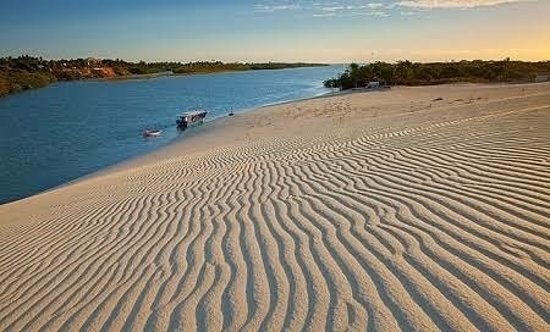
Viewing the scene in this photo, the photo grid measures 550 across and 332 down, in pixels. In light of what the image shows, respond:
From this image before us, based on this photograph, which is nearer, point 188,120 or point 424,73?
point 188,120

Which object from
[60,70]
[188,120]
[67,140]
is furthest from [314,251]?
[60,70]

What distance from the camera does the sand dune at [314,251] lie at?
3146 mm

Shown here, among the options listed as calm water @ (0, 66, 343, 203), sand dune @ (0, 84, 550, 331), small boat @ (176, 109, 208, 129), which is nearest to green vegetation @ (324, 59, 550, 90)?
calm water @ (0, 66, 343, 203)

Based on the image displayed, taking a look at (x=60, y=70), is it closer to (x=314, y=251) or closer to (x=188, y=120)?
(x=188, y=120)

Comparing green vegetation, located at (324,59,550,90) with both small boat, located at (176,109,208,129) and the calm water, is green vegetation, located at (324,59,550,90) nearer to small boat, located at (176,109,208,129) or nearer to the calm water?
the calm water

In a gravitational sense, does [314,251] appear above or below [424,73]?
above

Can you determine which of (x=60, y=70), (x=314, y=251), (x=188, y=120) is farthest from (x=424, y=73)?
(x=60, y=70)

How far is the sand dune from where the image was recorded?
315 cm

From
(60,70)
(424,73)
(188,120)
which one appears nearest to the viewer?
(188,120)

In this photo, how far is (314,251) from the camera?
423 centimetres

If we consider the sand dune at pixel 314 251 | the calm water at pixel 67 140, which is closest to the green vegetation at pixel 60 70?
the calm water at pixel 67 140

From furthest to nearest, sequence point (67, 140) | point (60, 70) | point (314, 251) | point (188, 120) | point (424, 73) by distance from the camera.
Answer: point (60, 70) < point (424, 73) < point (188, 120) < point (67, 140) < point (314, 251)

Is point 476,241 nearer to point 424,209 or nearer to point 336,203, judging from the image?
point 424,209

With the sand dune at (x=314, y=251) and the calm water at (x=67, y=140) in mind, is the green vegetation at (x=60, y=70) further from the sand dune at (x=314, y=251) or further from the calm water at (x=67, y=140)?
the sand dune at (x=314, y=251)
